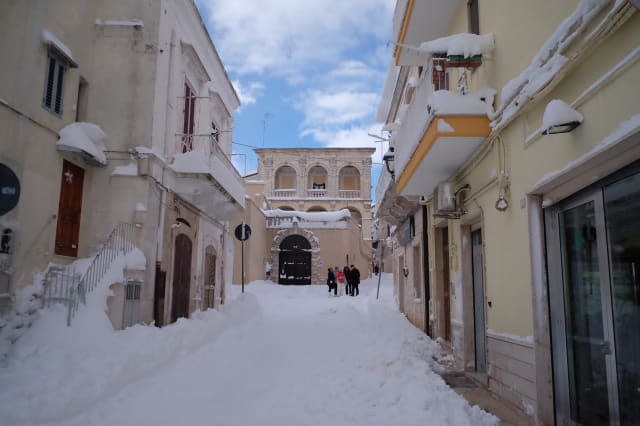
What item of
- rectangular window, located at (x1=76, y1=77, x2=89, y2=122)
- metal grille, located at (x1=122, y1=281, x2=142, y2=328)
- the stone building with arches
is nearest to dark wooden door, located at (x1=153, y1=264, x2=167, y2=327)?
metal grille, located at (x1=122, y1=281, x2=142, y2=328)

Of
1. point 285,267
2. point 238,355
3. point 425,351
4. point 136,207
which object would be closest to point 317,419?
point 238,355

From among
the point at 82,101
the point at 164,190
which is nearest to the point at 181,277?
the point at 164,190

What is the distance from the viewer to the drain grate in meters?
7.11

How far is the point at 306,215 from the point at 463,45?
25.1 metres

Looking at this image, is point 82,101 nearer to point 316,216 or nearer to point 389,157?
point 389,157

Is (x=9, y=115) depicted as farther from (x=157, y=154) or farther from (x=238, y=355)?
(x=238, y=355)

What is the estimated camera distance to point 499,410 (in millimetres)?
5770

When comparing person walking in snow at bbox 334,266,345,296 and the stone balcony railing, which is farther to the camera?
the stone balcony railing

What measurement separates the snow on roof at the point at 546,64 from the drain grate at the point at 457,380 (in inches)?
151

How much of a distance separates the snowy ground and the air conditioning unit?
8.58 ft

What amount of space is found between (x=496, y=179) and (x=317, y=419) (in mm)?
3866

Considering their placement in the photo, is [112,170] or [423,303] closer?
[112,170]

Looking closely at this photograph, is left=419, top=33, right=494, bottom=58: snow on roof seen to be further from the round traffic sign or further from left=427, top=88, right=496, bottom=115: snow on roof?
the round traffic sign

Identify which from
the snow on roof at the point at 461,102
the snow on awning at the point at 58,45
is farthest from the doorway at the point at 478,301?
the snow on awning at the point at 58,45
